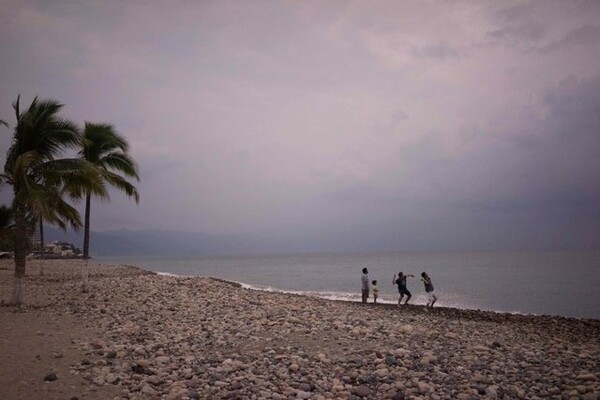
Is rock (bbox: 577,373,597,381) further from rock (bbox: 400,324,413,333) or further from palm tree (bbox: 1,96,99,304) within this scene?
palm tree (bbox: 1,96,99,304)

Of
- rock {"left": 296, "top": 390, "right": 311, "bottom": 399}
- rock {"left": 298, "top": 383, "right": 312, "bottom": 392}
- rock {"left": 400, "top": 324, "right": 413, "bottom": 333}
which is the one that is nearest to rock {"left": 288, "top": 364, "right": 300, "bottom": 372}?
rock {"left": 298, "top": 383, "right": 312, "bottom": 392}

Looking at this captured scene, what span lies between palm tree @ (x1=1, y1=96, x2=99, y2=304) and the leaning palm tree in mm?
3626

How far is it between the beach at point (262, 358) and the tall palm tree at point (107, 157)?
6.71 m

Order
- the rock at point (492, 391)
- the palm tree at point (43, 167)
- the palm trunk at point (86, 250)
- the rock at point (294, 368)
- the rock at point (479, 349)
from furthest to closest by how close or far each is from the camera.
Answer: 1. the palm trunk at point (86, 250)
2. the palm tree at point (43, 167)
3. the rock at point (479, 349)
4. the rock at point (294, 368)
5. the rock at point (492, 391)

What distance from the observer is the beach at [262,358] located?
7.94 metres

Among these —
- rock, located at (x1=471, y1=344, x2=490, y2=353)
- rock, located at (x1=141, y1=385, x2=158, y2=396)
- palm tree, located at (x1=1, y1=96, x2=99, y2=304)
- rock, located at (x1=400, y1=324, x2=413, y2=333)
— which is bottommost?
rock, located at (x1=141, y1=385, x2=158, y2=396)

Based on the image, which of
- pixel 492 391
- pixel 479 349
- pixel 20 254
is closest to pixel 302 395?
pixel 492 391

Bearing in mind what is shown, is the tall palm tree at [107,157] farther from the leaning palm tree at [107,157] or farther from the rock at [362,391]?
the rock at [362,391]

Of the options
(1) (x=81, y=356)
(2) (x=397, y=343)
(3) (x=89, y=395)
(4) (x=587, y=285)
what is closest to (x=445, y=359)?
(2) (x=397, y=343)

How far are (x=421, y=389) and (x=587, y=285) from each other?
165ft

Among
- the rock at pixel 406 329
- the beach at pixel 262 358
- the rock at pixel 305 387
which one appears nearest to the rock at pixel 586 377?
the beach at pixel 262 358

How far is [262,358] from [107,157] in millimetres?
15820

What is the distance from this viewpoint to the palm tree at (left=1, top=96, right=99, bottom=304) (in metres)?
15.3

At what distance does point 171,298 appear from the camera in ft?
60.7
